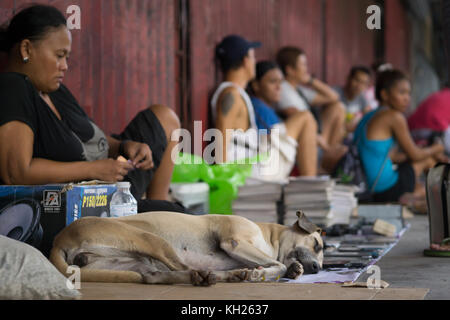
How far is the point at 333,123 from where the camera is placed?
33.7 feet

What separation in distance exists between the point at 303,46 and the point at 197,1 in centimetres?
490

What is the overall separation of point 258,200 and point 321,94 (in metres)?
4.78

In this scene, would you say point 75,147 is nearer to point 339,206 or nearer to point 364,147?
point 339,206

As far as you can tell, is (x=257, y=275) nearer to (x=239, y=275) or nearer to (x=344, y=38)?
(x=239, y=275)

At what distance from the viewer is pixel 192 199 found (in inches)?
208

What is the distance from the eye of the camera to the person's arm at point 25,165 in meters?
3.36

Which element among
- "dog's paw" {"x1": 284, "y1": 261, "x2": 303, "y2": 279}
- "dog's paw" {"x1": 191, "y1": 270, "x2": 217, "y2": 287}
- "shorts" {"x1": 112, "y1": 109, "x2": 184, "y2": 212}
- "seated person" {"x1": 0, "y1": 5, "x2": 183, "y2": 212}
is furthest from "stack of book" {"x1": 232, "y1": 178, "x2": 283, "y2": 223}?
"dog's paw" {"x1": 191, "y1": 270, "x2": 217, "y2": 287}

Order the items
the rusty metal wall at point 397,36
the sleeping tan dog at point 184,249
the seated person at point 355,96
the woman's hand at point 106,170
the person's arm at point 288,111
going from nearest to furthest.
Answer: the sleeping tan dog at point 184,249
the woman's hand at point 106,170
the person's arm at point 288,111
the seated person at point 355,96
the rusty metal wall at point 397,36

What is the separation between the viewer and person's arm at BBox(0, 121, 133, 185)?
336cm

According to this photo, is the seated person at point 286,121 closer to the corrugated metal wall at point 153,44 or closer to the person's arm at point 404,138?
the corrugated metal wall at point 153,44

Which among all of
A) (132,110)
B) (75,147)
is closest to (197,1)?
(132,110)

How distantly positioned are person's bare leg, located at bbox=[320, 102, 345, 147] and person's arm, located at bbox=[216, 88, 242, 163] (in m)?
3.42

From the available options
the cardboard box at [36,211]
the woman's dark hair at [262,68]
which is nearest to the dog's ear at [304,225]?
the cardboard box at [36,211]

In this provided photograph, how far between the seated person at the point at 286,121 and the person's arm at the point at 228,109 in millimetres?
540
